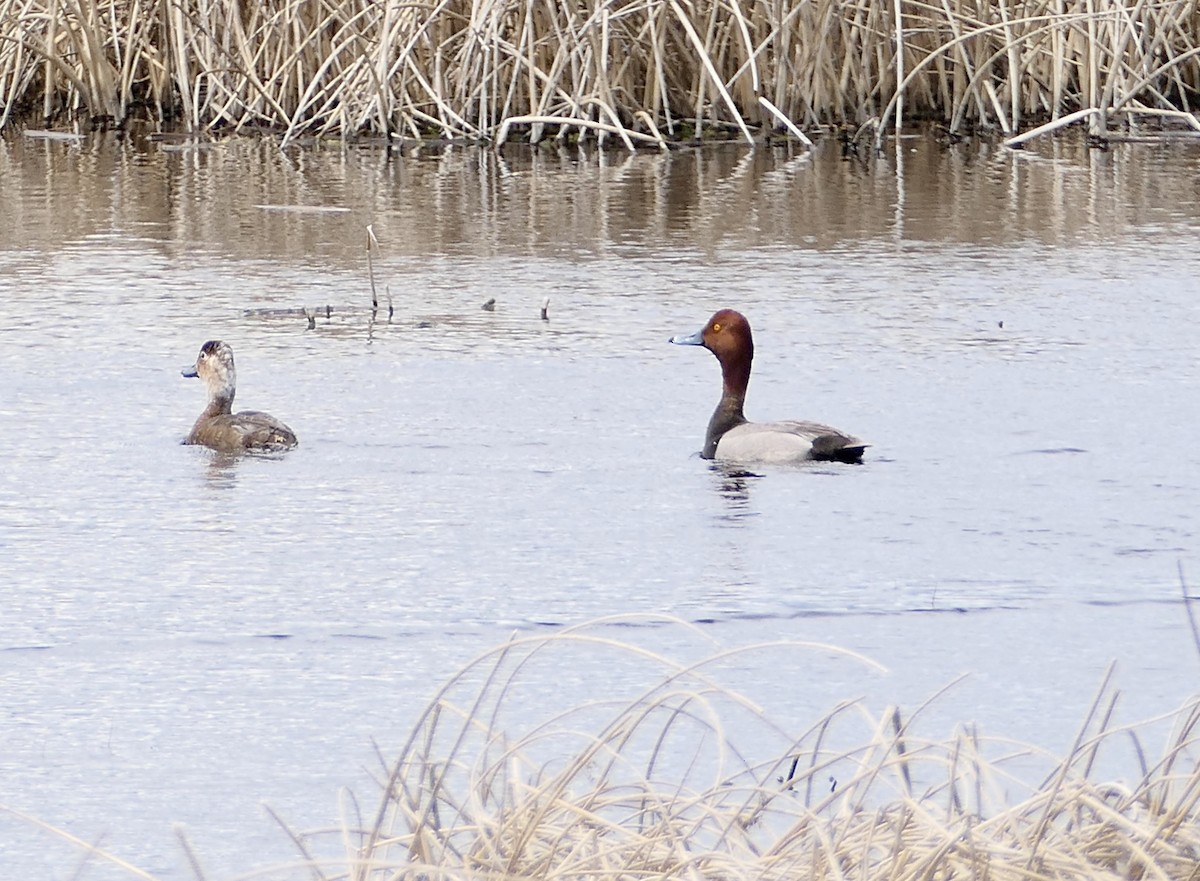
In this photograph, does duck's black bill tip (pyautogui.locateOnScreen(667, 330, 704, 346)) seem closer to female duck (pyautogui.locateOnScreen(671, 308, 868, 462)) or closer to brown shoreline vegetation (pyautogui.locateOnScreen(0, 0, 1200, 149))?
female duck (pyautogui.locateOnScreen(671, 308, 868, 462))

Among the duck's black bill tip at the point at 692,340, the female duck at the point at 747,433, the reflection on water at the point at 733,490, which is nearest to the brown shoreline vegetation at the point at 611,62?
the duck's black bill tip at the point at 692,340

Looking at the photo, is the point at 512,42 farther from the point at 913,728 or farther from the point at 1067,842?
the point at 1067,842

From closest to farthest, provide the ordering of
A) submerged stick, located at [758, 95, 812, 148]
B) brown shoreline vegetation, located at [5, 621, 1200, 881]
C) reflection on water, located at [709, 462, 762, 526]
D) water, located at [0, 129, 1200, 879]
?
brown shoreline vegetation, located at [5, 621, 1200, 881] < water, located at [0, 129, 1200, 879] < reflection on water, located at [709, 462, 762, 526] < submerged stick, located at [758, 95, 812, 148]

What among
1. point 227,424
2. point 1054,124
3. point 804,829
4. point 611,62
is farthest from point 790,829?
point 611,62

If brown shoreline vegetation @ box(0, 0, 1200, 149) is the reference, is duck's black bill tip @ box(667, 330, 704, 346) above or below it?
below

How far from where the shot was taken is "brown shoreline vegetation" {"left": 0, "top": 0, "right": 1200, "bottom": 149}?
15.1 metres

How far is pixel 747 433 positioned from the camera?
23.4 feet

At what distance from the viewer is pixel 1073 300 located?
983cm

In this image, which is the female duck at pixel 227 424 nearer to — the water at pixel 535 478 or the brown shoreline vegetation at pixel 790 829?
the water at pixel 535 478

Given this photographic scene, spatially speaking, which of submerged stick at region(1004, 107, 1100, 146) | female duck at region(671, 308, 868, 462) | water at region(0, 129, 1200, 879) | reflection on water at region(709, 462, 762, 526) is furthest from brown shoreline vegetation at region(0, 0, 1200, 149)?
reflection on water at region(709, 462, 762, 526)

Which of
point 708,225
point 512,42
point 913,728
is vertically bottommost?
point 913,728

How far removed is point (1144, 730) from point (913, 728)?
0.43m

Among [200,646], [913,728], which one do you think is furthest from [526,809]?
[200,646]

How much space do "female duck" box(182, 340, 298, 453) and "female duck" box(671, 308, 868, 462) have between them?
4.36 feet
